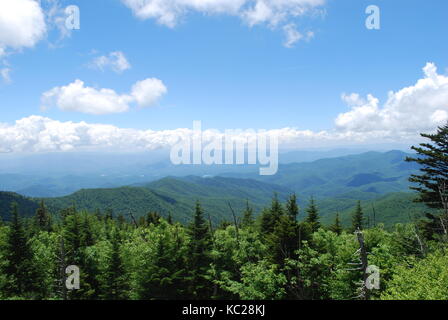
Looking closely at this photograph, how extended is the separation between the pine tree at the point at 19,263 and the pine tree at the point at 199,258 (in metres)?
18.7

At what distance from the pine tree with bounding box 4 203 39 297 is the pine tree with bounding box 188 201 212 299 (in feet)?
61.2

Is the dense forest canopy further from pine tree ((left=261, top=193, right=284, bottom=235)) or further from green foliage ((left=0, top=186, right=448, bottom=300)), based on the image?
pine tree ((left=261, top=193, right=284, bottom=235))

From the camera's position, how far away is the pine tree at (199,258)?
3005 centimetres

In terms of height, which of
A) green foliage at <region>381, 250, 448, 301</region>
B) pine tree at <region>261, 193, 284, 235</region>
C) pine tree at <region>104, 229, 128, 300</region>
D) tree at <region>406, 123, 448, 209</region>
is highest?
tree at <region>406, 123, 448, 209</region>

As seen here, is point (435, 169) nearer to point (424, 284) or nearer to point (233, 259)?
point (424, 284)

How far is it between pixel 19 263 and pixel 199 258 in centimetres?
2117

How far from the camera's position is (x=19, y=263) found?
101ft

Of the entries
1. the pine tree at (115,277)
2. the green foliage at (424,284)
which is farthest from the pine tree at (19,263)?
the green foliage at (424,284)

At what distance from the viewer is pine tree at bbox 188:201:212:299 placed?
30047 millimetres

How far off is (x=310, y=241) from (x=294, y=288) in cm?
463

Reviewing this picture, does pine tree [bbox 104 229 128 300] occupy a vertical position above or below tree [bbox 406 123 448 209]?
below

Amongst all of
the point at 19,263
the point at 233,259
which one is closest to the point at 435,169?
the point at 233,259

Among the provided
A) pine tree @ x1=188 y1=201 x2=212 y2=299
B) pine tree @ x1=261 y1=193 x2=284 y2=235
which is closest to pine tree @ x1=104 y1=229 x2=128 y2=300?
pine tree @ x1=188 y1=201 x2=212 y2=299
